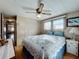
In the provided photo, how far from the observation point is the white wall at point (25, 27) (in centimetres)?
600

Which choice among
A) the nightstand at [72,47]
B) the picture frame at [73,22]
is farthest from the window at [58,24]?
the nightstand at [72,47]

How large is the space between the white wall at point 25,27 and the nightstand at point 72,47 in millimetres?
3471

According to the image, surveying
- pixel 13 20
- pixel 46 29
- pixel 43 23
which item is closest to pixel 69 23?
pixel 46 29

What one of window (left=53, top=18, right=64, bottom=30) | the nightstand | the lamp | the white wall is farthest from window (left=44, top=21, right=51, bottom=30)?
the nightstand

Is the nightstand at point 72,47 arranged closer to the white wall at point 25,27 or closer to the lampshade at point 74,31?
the lampshade at point 74,31

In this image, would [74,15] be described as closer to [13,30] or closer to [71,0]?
[71,0]

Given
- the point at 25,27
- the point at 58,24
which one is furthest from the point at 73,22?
the point at 25,27

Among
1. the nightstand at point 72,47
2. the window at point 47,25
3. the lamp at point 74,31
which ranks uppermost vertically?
the window at point 47,25

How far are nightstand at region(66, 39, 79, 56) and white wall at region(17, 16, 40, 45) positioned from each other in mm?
3471

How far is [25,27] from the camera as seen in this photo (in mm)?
6383

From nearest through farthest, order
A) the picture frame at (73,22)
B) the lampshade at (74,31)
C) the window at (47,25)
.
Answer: the lampshade at (74,31), the picture frame at (73,22), the window at (47,25)

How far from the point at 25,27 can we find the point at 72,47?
3864 mm

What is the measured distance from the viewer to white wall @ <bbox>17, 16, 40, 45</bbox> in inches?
236

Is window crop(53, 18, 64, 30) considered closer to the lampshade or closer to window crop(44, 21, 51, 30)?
window crop(44, 21, 51, 30)
